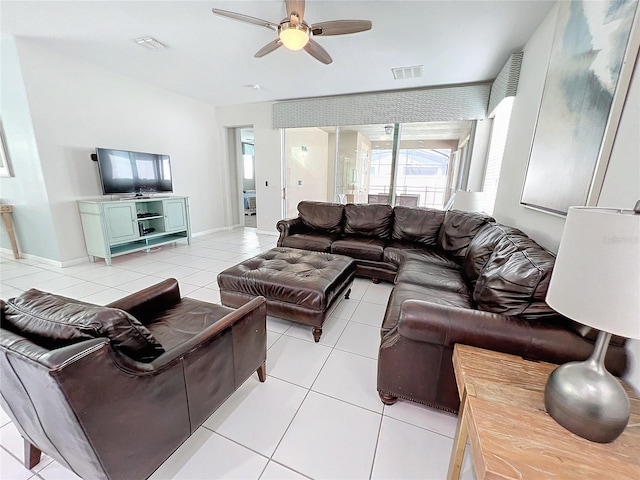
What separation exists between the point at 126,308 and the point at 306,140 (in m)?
4.92

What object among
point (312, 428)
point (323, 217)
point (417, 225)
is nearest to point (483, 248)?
point (417, 225)

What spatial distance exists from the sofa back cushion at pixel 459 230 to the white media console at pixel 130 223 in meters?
4.10

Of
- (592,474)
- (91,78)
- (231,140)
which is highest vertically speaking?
Result: (91,78)

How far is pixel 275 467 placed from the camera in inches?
44.6

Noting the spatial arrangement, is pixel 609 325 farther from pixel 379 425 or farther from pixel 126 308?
pixel 126 308

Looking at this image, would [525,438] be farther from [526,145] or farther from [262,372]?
[526,145]

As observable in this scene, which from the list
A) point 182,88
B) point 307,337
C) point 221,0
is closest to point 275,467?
point 307,337

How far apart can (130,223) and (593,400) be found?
463cm

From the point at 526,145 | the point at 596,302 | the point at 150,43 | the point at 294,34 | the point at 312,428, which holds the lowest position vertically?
the point at 312,428

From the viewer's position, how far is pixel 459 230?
2727 mm

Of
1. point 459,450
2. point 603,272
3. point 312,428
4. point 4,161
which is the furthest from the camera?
point 4,161

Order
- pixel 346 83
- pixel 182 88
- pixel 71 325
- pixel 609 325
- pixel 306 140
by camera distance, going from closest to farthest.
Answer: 1. pixel 609 325
2. pixel 71 325
3. pixel 346 83
4. pixel 182 88
5. pixel 306 140

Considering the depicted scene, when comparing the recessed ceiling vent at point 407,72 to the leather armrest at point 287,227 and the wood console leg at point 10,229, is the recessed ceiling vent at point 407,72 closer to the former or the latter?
Result: the leather armrest at point 287,227

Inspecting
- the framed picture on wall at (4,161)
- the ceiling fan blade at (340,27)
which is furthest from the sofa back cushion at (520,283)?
the framed picture on wall at (4,161)
